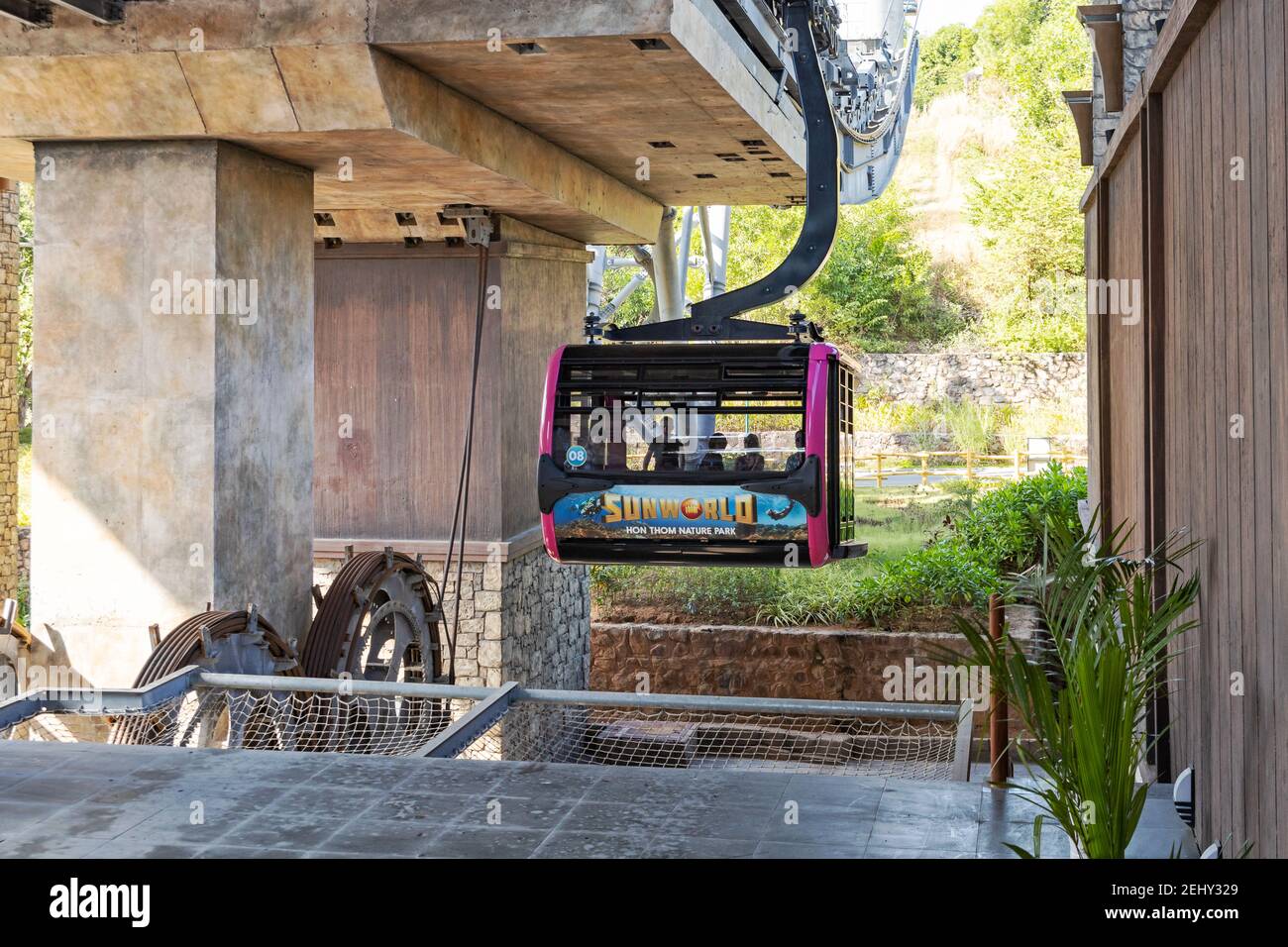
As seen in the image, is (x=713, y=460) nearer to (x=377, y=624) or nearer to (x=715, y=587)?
(x=377, y=624)

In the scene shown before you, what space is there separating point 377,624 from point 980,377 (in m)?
→ 29.3

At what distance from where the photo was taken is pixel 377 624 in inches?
457

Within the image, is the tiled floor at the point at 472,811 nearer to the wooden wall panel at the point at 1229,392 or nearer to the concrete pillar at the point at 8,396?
the wooden wall panel at the point at 1229,392

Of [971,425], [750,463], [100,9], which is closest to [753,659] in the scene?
[750,463]

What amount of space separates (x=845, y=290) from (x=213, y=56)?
139ft

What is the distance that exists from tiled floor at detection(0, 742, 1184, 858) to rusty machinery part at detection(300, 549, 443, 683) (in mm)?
3966

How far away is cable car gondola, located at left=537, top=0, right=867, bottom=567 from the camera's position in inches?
412

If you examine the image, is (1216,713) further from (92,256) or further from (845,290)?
(845,290)

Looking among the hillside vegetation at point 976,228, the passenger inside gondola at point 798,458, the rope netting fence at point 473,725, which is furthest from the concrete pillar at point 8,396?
the hillside vegetation at point 976,228

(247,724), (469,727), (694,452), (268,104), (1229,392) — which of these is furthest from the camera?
(694,452)

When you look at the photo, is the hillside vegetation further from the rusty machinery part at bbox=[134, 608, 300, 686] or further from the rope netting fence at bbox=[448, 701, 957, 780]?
the rusty machinery part at bbox=[134, 608, 300, 686]

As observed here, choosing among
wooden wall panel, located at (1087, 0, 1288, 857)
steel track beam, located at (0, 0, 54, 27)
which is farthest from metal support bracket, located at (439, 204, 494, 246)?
wooden wall panel, located at (1087, 0, 1288, 857)
